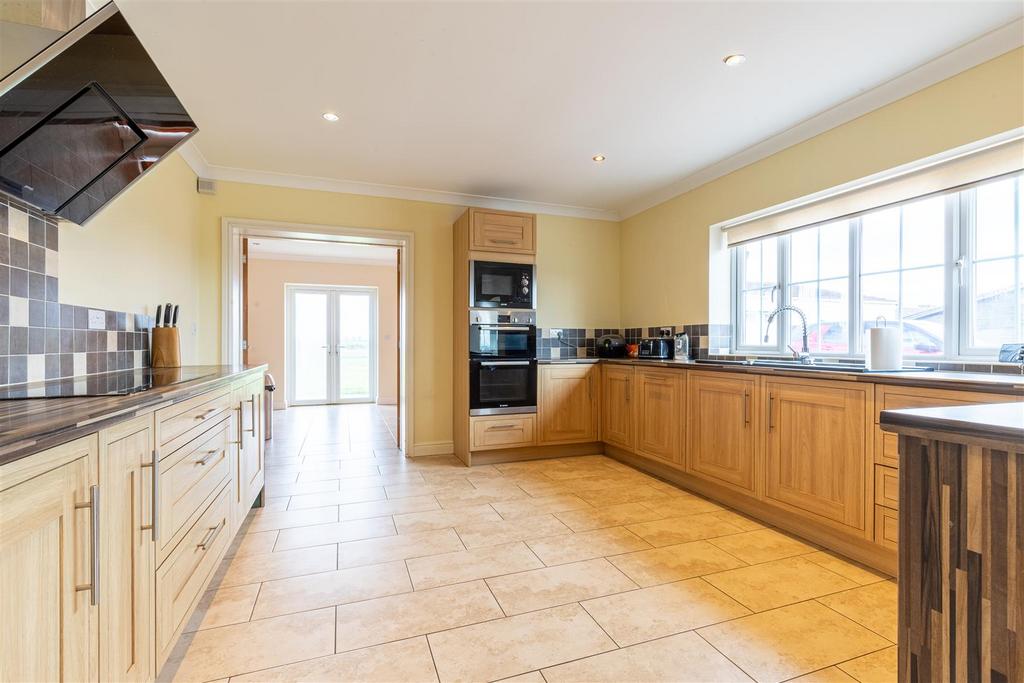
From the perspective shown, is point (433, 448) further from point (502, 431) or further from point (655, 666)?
point (655, 666)

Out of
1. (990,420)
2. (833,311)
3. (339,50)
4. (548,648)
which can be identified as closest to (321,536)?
(548,648)

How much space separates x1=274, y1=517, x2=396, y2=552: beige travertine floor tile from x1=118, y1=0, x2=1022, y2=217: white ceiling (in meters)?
2.44

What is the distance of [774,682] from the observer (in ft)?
4.52

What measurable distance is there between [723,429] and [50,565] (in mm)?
2997

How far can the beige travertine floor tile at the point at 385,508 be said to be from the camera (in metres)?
2.72

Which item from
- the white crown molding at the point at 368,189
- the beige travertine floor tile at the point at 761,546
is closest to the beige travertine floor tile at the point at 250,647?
the beige travertine floor tile at the point at 761,546

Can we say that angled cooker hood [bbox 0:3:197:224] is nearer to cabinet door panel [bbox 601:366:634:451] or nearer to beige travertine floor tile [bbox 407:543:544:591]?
beige travertine floor tile [bbox 407:543:544:591]

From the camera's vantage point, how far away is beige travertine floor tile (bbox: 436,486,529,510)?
292 cm

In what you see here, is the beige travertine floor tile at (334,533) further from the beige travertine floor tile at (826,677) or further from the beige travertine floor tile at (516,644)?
the beige travertine floor tile at (826,677)

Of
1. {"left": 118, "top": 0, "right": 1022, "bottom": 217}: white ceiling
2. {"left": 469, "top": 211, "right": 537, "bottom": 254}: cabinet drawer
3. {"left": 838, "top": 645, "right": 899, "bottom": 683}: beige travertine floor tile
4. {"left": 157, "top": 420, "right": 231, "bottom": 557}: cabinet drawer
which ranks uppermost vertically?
{"left": 118, "top": 0, "right": 1022, "bottom": 217}: white ceiling

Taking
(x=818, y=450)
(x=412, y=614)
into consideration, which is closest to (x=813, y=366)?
(x=818, y=450)

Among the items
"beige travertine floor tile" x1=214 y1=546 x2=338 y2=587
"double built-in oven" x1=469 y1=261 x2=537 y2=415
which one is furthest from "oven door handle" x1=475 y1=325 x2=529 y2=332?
"beige travertine floor tile" x1=214 y1=546 x2=338 y2=587

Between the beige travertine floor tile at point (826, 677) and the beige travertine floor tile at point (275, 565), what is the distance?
1.86 m

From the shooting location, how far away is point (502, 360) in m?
3.93
